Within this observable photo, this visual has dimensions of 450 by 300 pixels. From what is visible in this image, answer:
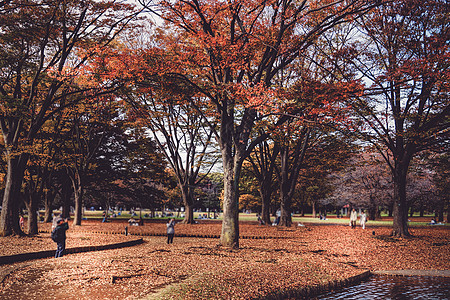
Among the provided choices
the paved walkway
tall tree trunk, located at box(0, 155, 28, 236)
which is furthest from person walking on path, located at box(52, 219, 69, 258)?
the paved walkway

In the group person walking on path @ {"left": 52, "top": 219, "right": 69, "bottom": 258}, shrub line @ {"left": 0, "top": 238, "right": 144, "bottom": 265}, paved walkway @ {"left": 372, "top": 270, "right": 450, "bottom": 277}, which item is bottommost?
shrub line @ {"left": 0, "top": 238, "right": 144, "bottom": 265}

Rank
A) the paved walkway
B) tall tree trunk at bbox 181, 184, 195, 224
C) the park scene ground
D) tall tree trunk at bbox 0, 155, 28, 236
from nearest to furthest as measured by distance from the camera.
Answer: the park scene ground
the paved walkway
tall tree trunk at bbox 0, 155, 28, 236
tall tree trunk at bbox 181, 184, 195, 224

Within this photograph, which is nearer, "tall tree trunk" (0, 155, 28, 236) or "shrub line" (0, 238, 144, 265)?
"shrub line" (0, 238, 144, 265)

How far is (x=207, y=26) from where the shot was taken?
15398 millimetres

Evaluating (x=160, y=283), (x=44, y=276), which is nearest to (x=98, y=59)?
(x=44, y=276)

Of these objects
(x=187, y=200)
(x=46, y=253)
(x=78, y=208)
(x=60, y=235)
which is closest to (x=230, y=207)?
(x=60, y=235)

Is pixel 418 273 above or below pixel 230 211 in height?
below

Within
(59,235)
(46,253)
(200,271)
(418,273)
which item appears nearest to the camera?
(200,271)

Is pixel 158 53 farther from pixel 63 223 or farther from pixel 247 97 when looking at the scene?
pixel 63 223

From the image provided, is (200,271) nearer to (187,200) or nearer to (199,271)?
(199,271)

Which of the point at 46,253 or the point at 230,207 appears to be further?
the point at 230,207

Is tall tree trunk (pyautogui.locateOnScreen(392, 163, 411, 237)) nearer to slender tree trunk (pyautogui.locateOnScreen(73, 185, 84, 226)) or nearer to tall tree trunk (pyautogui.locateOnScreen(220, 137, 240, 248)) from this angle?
tall tree trunk (pyautogui.locateOnScreen(220, 137, 240, 248))

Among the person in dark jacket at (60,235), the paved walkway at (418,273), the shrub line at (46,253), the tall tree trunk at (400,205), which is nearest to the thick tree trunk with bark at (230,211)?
the shrub line at (46,253)

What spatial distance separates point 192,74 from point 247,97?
613 cm
